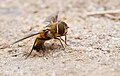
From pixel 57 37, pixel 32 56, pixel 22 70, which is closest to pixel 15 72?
pixel 22 70

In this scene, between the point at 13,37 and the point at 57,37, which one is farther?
the point at 13,37

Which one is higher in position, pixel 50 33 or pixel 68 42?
pixel 50 33

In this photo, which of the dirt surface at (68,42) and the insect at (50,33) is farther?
the insect at (50,33)

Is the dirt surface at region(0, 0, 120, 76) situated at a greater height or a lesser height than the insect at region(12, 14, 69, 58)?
lesser

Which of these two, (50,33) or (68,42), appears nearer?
(50,33)

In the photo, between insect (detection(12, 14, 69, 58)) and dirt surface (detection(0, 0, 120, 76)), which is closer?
dirt surface (detection(0, 0, 120, 76))

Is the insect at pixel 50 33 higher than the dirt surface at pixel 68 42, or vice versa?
the insect at pixel 50 33

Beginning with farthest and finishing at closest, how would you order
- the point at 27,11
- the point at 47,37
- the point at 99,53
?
1. the point at 27,11
2. the point at 47,37
3. the point at 99,53

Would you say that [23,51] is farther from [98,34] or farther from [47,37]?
[98,34]
